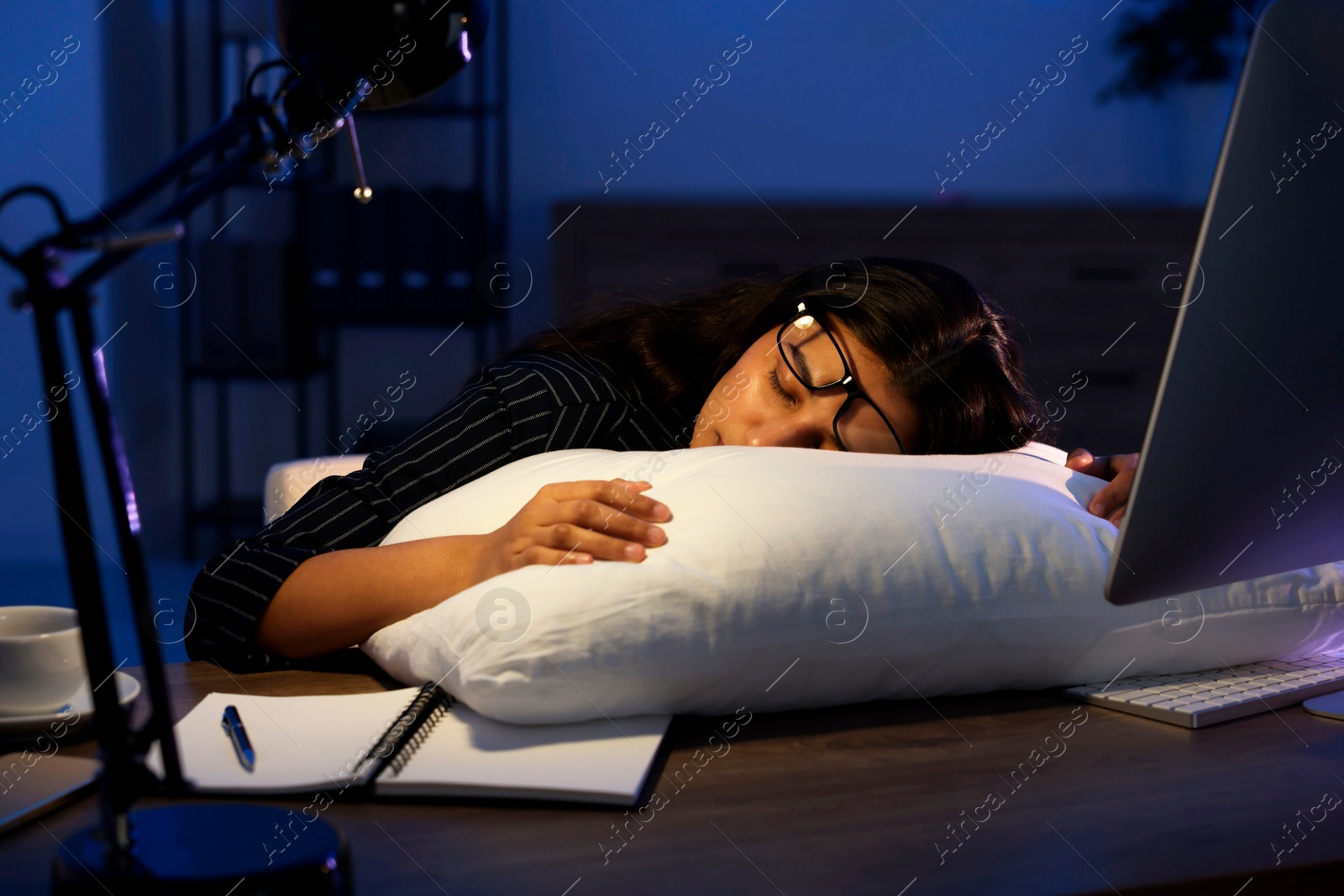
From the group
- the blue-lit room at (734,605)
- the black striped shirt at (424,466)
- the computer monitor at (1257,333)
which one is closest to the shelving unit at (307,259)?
the blue-lit room at (734,605)

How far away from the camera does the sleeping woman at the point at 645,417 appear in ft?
2.95

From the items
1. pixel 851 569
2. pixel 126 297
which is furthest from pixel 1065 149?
pixel 851 569

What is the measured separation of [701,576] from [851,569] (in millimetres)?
107

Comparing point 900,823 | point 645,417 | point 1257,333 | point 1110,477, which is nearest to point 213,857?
point 900,823

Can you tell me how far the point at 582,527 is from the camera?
74 centimetres

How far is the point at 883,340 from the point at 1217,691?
23.0 inches

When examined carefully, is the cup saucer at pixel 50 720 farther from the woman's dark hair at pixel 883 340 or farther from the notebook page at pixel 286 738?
the woman's dark hair at pixel 883 340

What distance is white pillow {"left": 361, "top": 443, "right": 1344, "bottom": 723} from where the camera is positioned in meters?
0.68

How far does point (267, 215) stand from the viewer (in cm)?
396

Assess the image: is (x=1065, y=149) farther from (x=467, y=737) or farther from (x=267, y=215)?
(x=467, y=737)

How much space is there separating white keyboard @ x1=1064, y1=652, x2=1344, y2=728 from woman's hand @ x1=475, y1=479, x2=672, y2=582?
1.13 feet

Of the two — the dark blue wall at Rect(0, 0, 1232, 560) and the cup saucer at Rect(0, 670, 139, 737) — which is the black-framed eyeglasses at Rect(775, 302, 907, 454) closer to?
the cup saucer at Rect(0, 670, 139, 737)

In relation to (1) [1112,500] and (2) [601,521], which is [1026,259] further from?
(2) [601,521]

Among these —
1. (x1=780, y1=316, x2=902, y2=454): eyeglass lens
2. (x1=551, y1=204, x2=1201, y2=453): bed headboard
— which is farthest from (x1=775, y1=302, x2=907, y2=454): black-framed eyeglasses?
(x1=551, y1=204, x2=1201, y2=453): bed headboard
